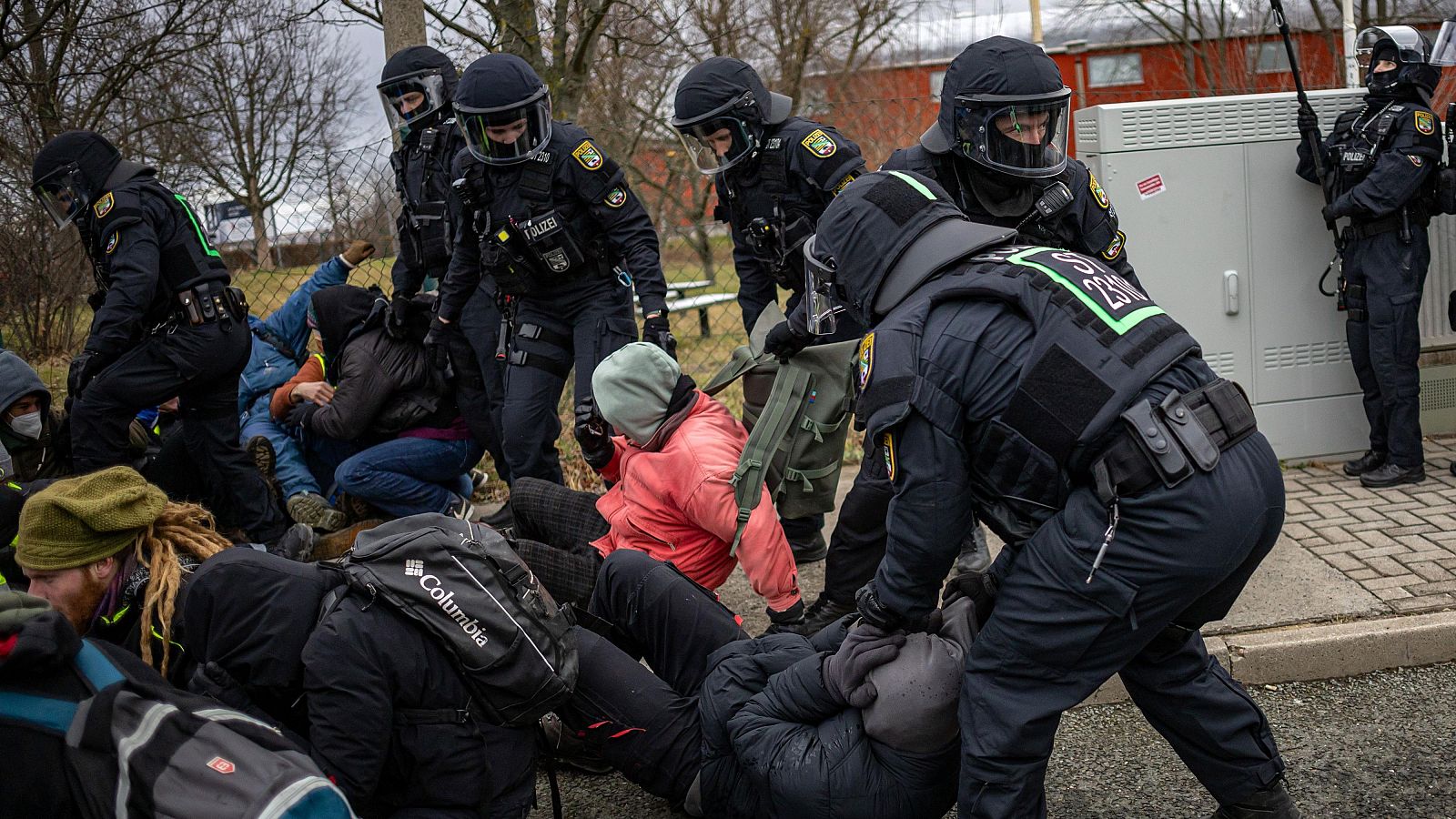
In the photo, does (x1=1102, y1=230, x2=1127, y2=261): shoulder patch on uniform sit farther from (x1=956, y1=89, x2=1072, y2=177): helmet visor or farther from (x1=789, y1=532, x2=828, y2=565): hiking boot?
(x1=789, y1=532, x2=828, y2=565): hiking boot

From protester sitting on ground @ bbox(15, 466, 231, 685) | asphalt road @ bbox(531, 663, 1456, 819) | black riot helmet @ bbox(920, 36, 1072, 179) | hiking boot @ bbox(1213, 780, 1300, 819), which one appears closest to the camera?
protester sitting on ground @ bbox(15, 466, 231, 685)

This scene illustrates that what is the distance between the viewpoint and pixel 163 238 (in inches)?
203

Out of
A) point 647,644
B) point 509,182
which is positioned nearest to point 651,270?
point 509,182

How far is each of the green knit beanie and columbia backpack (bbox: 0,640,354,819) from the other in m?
0.78

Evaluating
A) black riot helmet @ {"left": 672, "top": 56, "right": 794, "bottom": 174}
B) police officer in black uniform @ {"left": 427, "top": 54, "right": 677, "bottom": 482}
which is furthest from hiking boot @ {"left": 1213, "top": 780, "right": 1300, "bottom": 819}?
black riot helmet @ {"left": 672, "top": 56, "right": 794, "bottom": 174}

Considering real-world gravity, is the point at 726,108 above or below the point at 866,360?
above

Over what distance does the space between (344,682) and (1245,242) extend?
189 inches

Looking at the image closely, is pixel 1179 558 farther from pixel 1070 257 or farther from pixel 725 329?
Result: pixel 725 329

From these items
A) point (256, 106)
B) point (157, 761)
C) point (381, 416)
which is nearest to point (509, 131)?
point (381, 416)

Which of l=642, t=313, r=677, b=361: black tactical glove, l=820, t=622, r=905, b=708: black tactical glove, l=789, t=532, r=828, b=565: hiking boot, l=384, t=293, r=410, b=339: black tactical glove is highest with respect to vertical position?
l=384, t=293, r=410, b=339: black tactical glove

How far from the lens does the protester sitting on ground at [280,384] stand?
5586mm

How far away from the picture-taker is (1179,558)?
2453mm

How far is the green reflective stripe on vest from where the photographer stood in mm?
2504

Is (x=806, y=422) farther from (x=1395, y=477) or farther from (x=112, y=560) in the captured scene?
(x=1395, y=477)
